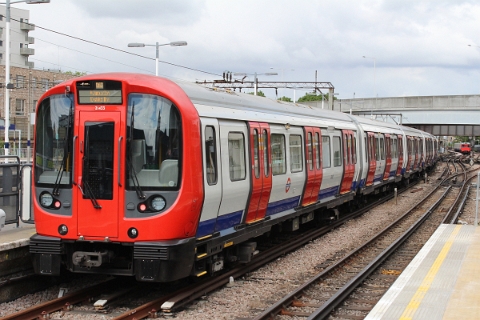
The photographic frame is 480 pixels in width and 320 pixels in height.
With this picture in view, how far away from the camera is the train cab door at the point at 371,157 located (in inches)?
816

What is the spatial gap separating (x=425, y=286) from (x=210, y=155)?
3516 mm

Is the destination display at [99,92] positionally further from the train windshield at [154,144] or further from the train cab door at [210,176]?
the train cab door at [210,176]

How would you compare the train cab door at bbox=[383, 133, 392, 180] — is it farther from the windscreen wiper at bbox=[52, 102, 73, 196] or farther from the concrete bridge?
the concrete bridge

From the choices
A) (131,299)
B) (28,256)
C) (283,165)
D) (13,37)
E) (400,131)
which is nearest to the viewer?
(131,299)

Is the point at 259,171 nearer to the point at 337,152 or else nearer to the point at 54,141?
the point at 54,141

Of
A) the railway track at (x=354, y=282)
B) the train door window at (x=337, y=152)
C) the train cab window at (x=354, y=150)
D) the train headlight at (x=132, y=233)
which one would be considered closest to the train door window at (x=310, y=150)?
the railway track at (x=354, y=282)

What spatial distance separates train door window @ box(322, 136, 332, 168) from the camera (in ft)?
49.6

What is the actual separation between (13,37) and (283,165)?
68139 millimetres

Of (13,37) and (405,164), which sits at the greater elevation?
(13,37)

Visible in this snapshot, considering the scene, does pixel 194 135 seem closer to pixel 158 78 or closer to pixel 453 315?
pixel 158 78

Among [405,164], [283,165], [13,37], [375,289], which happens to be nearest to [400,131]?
[405,164]

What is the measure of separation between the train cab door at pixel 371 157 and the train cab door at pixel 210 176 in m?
12.2

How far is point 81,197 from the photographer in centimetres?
841

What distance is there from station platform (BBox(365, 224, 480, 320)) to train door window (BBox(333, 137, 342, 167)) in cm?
394
